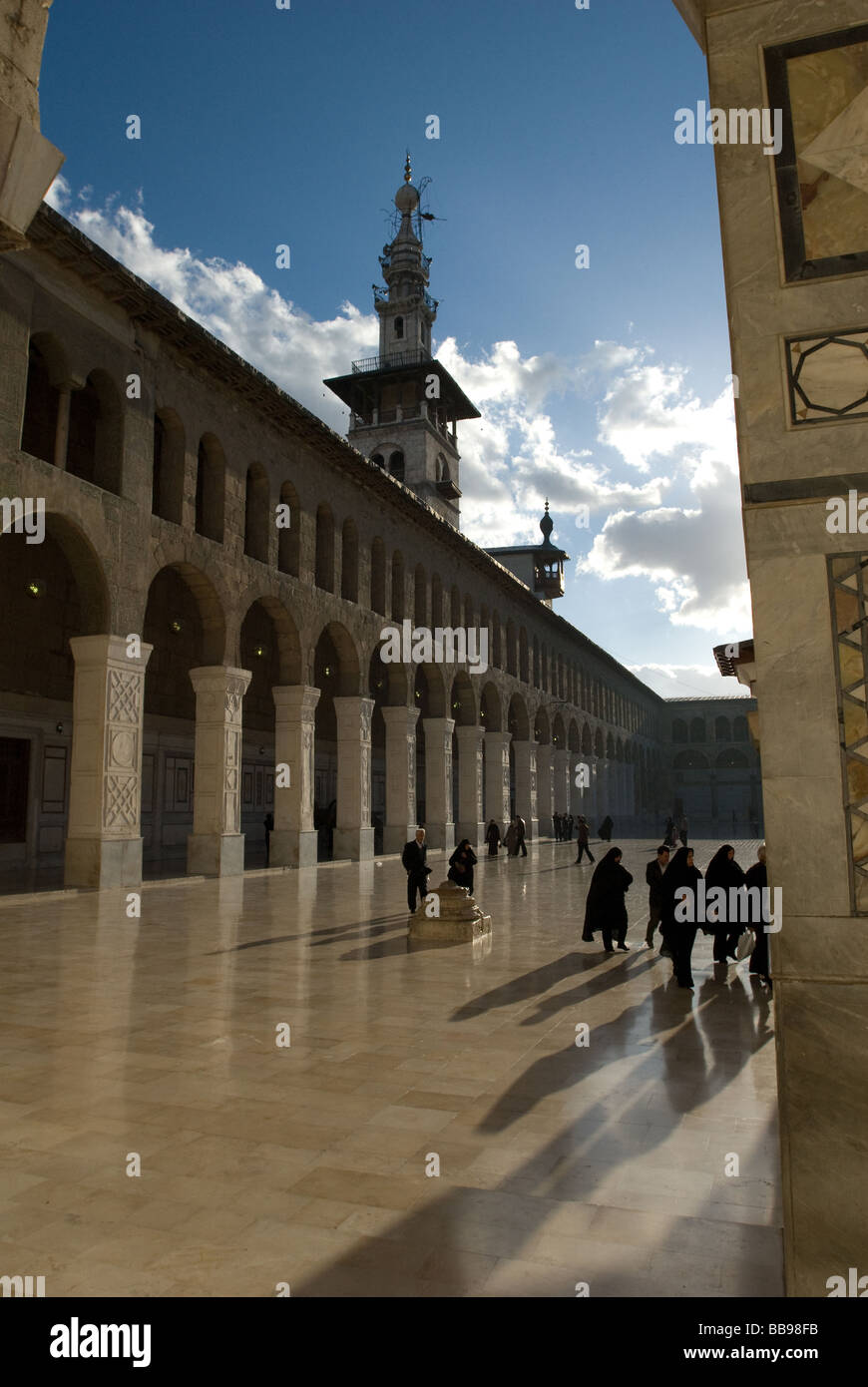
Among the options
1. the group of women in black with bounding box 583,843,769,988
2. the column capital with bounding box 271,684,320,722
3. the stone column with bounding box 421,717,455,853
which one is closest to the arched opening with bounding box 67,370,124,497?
the column capital with bounding box 271,684,320,722

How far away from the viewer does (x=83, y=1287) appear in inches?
110

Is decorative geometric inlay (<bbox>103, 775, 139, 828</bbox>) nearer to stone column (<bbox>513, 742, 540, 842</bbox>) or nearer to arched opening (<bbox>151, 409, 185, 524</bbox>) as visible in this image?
arched opening (<bbox>151, 409, 185, 524</bbox>)

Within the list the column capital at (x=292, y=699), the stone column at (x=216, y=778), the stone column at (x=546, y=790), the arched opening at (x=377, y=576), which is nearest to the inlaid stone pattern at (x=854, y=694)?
the stone column at (x=216, y=778)

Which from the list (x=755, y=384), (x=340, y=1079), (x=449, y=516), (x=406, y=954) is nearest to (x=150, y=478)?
(x=406, y=954)

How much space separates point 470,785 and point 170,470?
1724 centimetres

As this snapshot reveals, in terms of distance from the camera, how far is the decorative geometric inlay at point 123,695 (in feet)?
48.5

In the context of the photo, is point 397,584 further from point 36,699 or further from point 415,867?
point 415,867

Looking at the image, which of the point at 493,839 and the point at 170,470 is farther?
the point at 493,839

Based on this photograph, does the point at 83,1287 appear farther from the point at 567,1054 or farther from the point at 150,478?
the point at 150,478

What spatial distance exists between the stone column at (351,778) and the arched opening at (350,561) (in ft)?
9.13

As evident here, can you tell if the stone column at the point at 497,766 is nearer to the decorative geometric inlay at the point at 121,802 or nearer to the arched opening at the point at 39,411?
the decorative geometric inlay at the point at 121,802

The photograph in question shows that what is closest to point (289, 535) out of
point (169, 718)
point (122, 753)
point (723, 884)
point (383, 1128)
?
point (169, 718)

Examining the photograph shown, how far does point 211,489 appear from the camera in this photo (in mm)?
18109
